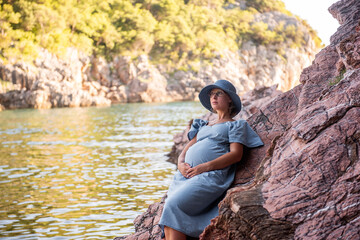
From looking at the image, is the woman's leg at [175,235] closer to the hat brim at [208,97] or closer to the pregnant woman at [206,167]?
the pregnant woman at [206,167]

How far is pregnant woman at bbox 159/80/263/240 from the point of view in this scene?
169 inches

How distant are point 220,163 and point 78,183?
7874 mm

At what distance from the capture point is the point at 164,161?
15.7 meters

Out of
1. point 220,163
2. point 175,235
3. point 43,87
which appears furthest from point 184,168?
point 43,87

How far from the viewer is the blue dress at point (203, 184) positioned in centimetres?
428

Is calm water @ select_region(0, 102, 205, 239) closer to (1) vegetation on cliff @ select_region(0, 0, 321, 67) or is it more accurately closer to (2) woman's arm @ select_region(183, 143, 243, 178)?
(2) woman's arm @ select_region(183, 143, 243, 178)

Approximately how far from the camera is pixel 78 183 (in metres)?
11.9

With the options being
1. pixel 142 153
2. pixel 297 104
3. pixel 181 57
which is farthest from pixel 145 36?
pixel 297 104

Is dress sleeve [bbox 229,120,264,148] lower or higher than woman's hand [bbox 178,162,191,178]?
higher

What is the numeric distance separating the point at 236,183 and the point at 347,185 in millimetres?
1662

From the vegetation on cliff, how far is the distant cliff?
23.3 inches

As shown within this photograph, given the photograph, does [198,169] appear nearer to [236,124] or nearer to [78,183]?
[236,124]

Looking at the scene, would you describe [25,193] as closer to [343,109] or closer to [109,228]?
[109,228]

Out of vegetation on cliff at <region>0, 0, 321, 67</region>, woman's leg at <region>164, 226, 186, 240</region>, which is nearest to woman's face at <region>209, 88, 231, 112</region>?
woman's leg at <region>164, 226, 186, 240</region>
